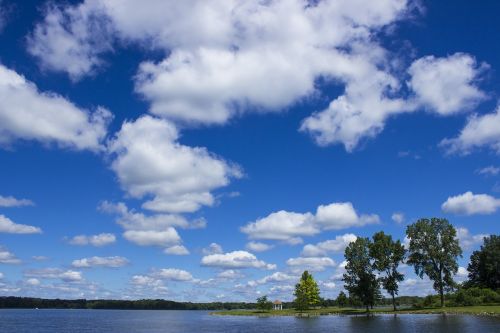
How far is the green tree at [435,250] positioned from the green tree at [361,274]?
478 inches

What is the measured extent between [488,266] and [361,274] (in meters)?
40.4

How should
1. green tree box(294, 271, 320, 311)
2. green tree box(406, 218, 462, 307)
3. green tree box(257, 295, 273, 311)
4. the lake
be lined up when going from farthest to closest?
green tree box(257, 295, 273, 311) < green tree box(294, 271, 320, 311) < green tree box(406, 218, 462, 307) < the lake

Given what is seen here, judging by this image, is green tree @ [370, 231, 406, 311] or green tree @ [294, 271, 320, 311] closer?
green tree @ [370, 231, 406, 311]

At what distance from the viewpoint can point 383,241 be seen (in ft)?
381

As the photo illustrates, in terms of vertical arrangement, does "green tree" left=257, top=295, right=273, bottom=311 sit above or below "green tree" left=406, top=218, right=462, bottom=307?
below

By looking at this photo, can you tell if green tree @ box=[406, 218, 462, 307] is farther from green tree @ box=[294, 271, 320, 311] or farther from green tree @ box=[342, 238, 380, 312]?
green tree @ box=[294, 271, 320, 311]

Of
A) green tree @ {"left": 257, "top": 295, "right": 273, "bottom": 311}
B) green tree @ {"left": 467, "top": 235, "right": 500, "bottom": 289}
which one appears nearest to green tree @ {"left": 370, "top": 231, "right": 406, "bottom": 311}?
green tree @ {"left": 467, "top": 235, "right": 500, "bottom": 289}

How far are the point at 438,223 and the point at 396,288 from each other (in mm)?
18175

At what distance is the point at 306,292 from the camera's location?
146000 mm

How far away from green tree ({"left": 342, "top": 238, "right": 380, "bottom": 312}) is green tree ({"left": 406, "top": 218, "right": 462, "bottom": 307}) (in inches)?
478

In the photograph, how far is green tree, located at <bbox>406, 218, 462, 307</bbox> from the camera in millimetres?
105500

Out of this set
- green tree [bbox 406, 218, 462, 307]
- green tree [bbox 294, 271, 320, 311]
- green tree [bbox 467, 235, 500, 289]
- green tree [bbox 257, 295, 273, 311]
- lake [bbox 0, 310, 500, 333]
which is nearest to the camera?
lake [bbox 0, 310, 500, 333]

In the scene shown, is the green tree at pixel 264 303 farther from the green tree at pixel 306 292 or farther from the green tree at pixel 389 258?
the green tree at pixel 389 258

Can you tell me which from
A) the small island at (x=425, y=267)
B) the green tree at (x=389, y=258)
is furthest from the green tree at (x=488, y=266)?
Result: the green tree at (x=389, y=258)
